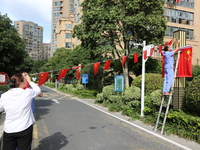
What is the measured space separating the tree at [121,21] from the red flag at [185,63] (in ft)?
23.4

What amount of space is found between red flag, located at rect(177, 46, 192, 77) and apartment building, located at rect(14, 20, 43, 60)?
450 feet

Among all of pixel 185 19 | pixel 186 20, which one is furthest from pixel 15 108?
pixel 186 20

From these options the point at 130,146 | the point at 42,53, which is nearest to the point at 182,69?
the point at 130,146

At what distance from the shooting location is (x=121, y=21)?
1409 cm

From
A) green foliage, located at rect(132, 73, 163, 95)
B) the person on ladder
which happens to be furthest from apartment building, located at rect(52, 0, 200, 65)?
the person on ladder

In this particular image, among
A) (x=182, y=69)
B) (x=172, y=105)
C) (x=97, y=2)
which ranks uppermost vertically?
(x=97, y=2)

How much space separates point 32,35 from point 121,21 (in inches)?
5691

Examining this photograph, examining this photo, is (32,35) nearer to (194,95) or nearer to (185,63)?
(185,63)

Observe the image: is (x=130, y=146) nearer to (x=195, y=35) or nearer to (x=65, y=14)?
(x=195, y=35)

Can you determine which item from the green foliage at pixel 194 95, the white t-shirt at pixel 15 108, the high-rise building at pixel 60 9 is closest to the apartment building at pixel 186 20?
the green foliage at pixel 194 95

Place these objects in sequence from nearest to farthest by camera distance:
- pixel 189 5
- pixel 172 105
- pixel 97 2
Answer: pixel 172 105 < pixel 97 2 < pixel 189 5

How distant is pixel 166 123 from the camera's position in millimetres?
6512

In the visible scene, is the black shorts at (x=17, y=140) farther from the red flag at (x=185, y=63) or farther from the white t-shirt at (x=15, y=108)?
the red flag at (x=185, y=63)

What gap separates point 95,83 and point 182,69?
819 inches
